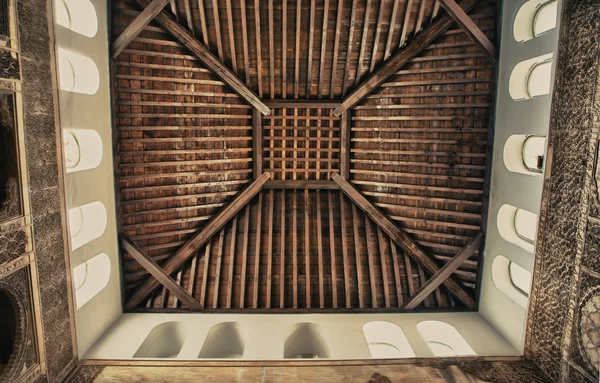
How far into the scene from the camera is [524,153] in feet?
20.8

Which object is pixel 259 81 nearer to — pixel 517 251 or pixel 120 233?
pixel 120 233

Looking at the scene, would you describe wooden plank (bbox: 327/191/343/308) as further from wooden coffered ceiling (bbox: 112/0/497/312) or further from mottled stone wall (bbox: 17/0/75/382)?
mottled stone wall (bbox: 17/0/75/382)

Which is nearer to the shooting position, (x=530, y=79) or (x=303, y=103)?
(x=530, y=79)

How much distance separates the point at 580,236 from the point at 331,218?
14.4 ft

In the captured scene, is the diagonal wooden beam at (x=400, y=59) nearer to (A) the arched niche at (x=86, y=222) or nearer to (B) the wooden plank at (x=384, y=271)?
(B) the wooden plank at (x=384, y=271)

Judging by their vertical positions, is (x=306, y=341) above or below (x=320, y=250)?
below

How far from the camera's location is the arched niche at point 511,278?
21.0 feet

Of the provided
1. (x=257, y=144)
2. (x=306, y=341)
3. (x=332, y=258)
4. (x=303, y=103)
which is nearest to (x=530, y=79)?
(x=303, y=103)

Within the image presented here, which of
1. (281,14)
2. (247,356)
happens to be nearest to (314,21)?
(281,14)

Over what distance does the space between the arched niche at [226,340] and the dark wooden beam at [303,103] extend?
4862 mm

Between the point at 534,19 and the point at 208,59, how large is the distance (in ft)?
20.2

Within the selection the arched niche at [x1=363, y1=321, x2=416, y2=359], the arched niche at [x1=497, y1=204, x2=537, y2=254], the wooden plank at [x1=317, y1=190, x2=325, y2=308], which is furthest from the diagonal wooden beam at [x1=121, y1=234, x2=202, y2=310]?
the arched niche at [x1=497, y1=204, x2=537, y2=254]

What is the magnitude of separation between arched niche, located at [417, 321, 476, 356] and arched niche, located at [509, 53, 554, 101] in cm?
470

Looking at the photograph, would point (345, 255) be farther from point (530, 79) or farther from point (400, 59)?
point (530, 79)
